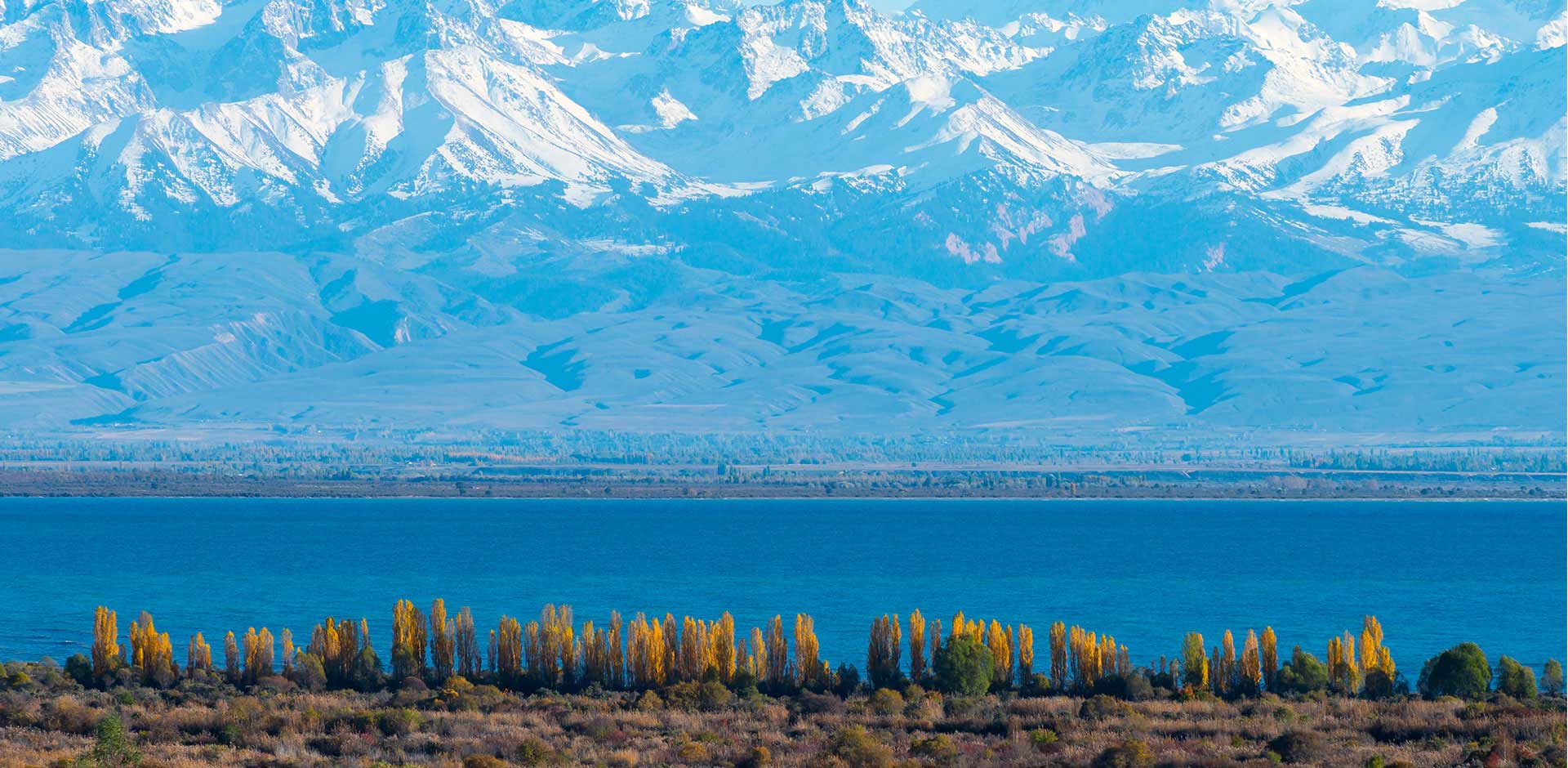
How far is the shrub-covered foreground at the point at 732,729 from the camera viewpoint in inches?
2015

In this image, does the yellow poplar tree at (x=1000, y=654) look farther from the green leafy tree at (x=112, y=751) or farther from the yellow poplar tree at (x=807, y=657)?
the green leafy tree at (x=112, y=751)

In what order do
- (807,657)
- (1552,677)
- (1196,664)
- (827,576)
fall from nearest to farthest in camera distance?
(1196,664), (1552,677), (807,657), (827,576)

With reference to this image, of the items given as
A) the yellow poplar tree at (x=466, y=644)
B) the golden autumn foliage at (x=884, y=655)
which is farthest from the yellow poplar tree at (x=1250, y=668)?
the yellow poplar tree at (x=466, y=644)

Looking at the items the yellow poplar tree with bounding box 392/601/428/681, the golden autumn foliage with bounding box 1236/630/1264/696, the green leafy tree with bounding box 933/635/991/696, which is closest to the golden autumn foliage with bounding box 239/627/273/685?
the yellow poplar tree with bounding box 392/601/428/681

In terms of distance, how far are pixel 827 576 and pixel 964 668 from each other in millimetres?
58968

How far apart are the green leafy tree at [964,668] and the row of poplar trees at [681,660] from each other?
0.35ft

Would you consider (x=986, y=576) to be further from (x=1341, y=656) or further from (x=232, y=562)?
(x=1341, y=656)

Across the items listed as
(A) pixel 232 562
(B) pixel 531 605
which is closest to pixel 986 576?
(B) pixel 531 605

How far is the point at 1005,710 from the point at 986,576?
66.6 m

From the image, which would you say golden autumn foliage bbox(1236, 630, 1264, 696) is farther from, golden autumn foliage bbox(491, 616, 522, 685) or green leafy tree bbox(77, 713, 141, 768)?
green leafy tree bbox(77, 713, 141, 768)

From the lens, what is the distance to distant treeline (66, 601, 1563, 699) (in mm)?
68375

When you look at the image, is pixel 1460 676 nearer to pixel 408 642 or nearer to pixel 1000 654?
pixel 1000 654

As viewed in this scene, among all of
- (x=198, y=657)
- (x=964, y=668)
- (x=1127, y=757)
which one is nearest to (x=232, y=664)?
(x=198, y=657)

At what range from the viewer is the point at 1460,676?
2653 inches
